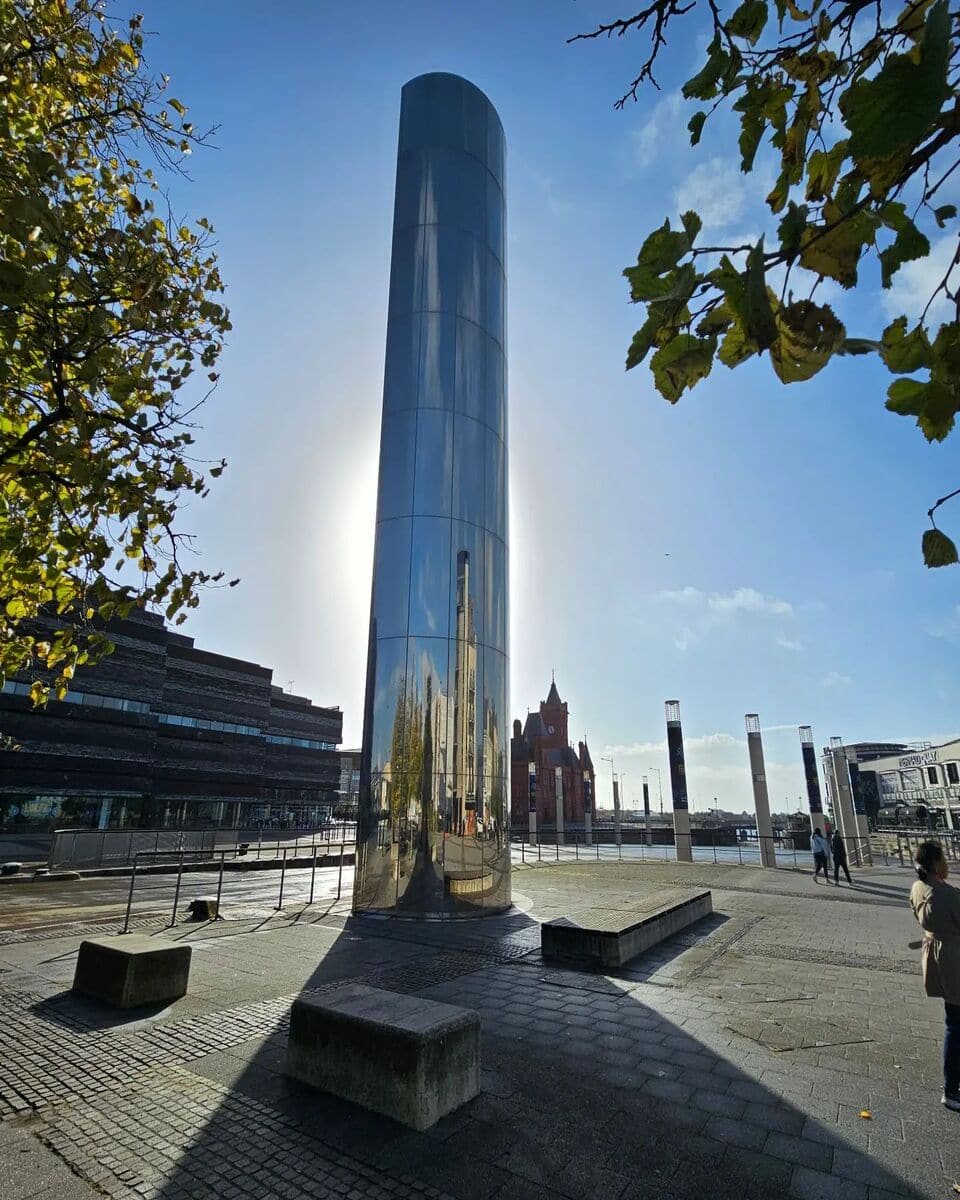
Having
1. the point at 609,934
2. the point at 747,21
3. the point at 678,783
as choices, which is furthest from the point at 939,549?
the point at 678,783

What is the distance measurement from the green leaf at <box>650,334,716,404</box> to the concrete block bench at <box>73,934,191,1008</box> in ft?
24.9

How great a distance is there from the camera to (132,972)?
21.3 feet

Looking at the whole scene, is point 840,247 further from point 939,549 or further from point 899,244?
point 939,549

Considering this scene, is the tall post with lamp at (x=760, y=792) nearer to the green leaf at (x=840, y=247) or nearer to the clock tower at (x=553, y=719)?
the green leaf at (x=840, y=247)

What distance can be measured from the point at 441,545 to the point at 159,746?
4621 centimetres

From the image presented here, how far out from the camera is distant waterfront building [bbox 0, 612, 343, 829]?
1586 inches

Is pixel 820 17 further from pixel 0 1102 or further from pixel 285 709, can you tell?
pixel 285 709

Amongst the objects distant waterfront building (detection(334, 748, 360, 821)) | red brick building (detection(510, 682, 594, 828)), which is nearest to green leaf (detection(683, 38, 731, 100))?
distant waterfront building (detection(334, 748, 360, 821))

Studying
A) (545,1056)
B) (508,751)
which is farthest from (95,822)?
(545,1056)

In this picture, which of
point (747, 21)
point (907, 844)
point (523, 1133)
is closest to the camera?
point (747, 21)

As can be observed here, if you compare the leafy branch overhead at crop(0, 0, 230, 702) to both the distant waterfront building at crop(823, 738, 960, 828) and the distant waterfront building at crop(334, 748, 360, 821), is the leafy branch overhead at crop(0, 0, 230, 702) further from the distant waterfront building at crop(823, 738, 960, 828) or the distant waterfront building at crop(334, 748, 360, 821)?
the distant waterfront building at crop(334, 748, 360, 821)

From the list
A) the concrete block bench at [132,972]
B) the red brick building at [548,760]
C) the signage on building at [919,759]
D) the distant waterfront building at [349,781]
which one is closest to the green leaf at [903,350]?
the concrete block bench at [132,972]

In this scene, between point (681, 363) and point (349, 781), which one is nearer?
point (681, 363)

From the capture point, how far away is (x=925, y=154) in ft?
5.86
